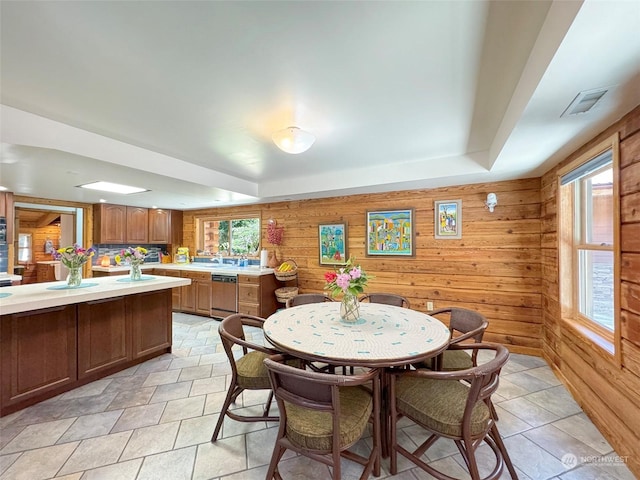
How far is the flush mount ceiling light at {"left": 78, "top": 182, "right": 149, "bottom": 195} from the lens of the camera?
3.40 metres

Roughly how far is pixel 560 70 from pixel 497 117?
3.10 feet

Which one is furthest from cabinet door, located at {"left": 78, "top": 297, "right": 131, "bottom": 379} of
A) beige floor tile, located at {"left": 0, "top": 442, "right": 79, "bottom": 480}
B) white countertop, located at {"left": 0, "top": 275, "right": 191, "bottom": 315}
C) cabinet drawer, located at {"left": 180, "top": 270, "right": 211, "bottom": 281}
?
cabinet drawer, located at {"left": 180, "top": 270, "right": 211, "bottom": 281}

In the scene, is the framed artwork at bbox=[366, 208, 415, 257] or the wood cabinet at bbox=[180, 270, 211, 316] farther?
the wood cabinet at bbox=[180, 270, 211, 316]

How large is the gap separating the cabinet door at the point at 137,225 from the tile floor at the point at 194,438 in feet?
11.7

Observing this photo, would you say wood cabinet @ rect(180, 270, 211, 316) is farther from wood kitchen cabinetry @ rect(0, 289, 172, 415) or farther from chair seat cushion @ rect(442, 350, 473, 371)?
chair seat cushion @ rect(442, 350, 473, 371)

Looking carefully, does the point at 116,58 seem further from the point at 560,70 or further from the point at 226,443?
the point at 226,443

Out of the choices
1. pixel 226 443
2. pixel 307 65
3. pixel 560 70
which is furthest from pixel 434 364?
pixel 307 65

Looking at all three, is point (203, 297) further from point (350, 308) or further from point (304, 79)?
point (304, 79)

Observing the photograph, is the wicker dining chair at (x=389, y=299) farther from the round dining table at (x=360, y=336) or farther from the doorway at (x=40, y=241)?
the doorway at (x=40, y=241)

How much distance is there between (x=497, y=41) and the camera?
1.29 meters

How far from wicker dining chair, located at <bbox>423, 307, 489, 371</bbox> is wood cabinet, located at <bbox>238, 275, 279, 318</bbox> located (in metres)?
2.83

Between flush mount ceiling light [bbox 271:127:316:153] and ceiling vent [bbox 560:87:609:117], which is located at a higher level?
flush mount ceiling light [bbox 271:127:316:153]

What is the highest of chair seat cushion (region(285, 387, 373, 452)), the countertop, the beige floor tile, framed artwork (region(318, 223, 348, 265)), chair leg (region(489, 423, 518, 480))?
framed artwork (region(318, 223, 348, 265))

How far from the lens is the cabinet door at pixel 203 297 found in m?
4.74
